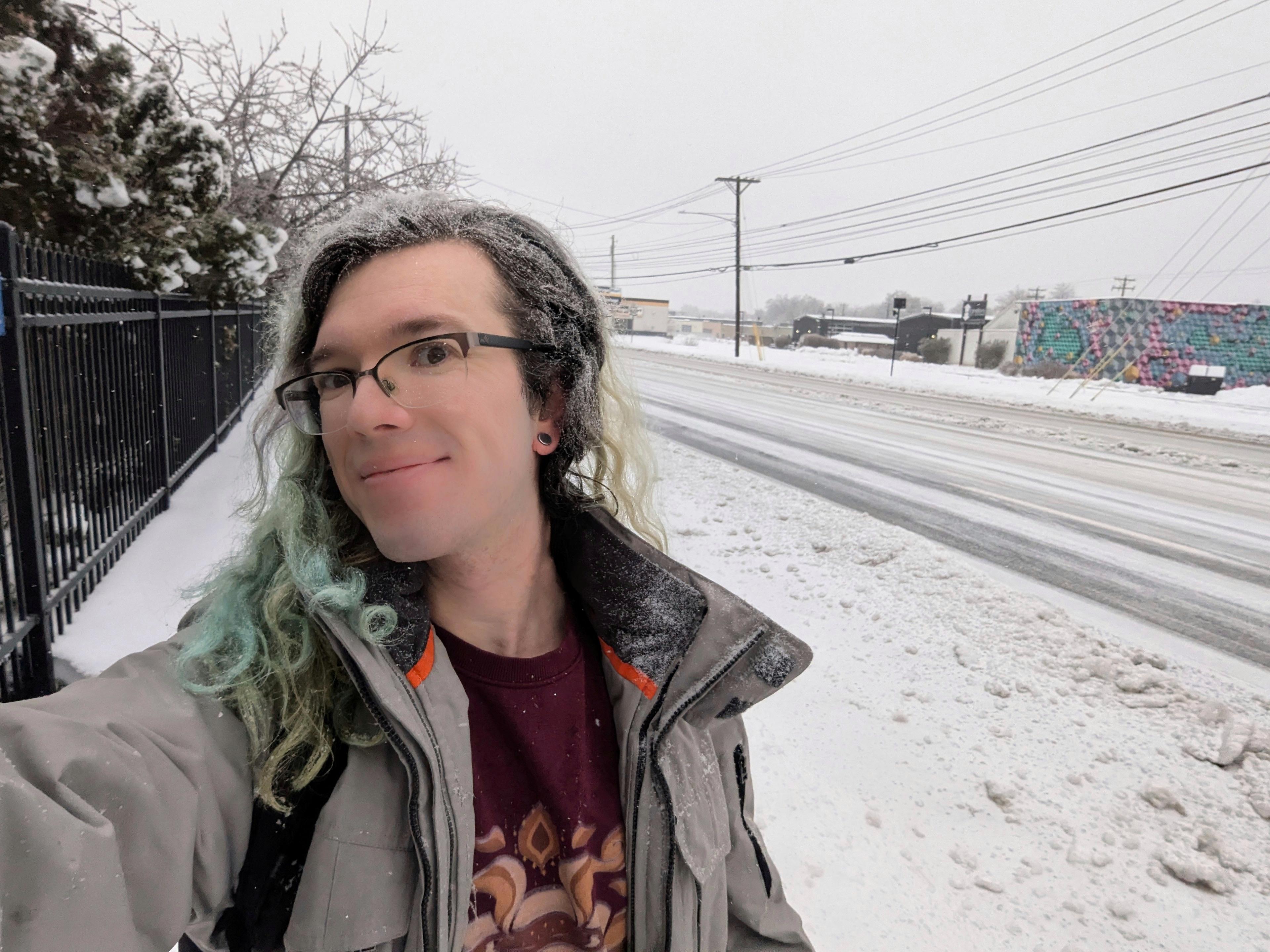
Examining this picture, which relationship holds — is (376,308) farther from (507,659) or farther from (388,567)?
(507,659)

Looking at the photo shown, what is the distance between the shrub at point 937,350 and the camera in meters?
42.7

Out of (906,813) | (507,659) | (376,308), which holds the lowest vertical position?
(906,813)

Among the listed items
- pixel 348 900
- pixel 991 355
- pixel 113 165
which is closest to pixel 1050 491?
pixel 348 900

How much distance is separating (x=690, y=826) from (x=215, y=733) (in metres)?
0.85

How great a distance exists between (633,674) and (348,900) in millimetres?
670

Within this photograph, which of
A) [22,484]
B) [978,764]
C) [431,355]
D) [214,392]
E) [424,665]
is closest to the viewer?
[424,665]

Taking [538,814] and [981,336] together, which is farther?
[981,336]

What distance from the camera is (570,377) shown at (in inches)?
68.4

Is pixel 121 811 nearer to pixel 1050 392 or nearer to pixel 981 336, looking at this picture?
pixel 1050 392

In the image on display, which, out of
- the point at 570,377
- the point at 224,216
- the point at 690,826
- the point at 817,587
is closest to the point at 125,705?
the point at 690,826

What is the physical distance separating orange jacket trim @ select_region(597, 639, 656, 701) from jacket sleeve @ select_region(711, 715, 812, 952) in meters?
0.19

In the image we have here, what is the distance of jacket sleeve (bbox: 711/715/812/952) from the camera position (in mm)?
1538

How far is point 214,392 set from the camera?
7746 mm

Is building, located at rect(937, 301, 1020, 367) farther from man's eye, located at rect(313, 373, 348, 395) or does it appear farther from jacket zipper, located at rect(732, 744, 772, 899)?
man's eye, located at rect(313, 373, 348, 395)
